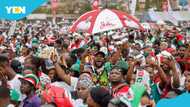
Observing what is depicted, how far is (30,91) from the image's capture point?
20.3 ft

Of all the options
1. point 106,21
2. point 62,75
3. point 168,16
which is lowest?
point 168,16

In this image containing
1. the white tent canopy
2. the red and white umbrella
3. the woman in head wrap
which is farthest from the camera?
the white tent canopy

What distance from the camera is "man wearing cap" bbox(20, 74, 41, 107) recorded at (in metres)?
5.99

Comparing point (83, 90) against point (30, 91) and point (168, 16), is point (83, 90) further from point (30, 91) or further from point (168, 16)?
point (168, 16)

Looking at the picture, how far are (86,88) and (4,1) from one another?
3058 mm

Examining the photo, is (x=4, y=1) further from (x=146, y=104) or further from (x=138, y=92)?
(x=138, y=92)

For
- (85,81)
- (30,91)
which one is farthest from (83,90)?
(30,91)

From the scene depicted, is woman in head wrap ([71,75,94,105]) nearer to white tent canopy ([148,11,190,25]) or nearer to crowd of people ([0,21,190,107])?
crowd of people ([0,21,190,107])

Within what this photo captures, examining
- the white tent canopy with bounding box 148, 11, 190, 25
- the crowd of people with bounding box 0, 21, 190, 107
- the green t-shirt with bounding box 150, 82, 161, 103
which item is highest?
the crowd of people with bounding box 0, 21, 190, 107

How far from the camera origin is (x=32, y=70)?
7367 mm

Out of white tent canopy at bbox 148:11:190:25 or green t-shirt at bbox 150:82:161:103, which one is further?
white tent canopy at bbox 148:11:190:25

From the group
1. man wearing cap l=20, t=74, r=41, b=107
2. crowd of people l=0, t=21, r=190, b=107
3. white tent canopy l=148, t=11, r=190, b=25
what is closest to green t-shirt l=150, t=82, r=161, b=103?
crowd of people l=0, t=21, r=190, b=107

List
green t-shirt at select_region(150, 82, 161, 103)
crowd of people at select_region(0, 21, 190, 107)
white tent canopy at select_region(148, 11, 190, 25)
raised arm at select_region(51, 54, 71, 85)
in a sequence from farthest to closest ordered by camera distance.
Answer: white tent canopy at select_region(148, 11, 190, 25)
green t-shirt at select_region(150, 82, 161, 103)
raised arm at select_region(51, 54, 71, 85)
crowd of people at select_region(0, 21, 190, 107)

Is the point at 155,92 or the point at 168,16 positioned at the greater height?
the point at 155,92
